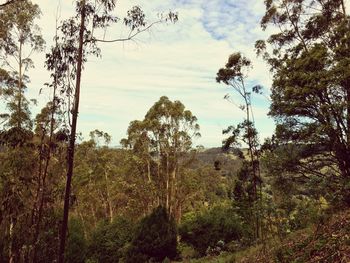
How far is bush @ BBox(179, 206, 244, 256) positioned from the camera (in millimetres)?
21047

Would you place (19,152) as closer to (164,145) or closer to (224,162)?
(164,145)

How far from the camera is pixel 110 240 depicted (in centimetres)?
2094

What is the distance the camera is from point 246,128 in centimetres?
1778

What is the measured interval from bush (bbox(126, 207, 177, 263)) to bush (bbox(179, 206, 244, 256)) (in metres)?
2.35

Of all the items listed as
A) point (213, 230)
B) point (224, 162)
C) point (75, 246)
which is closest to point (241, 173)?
point (213, 230)

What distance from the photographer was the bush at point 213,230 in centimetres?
2105

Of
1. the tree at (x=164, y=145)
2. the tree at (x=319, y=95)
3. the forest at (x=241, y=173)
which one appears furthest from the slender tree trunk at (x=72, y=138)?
the tree at (x=164, y=145)

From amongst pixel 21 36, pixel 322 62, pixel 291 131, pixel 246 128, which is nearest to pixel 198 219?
pixel 246 128

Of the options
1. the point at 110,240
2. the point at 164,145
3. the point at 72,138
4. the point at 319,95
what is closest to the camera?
the point at 72,138

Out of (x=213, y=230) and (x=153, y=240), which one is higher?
(x=213, y=230)

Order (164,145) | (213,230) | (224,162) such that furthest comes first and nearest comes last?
1. (224,162)
2. (164,145)
3. (213,230)

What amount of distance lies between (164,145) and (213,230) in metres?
10.7

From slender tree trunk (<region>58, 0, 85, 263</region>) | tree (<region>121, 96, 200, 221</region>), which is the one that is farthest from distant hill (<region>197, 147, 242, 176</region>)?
slender tree trunk (<region>58, 0, 85, 263</region>)

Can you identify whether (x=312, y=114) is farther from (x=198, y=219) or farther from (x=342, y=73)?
(x=198, y=219)
